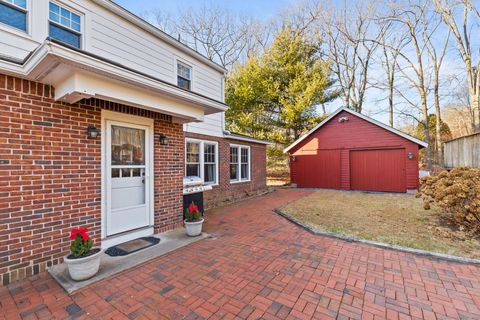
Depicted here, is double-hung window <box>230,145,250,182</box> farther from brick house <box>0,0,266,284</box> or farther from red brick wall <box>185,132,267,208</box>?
brick house <box>0,0,266,284</box>

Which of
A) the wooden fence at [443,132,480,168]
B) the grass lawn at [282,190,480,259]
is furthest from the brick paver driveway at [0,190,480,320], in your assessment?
the wooden fence at [443,132,480,168]

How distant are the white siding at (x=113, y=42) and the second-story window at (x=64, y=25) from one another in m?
0.13

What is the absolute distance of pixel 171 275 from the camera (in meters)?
3.19

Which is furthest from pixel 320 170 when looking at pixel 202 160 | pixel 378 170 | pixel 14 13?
pixel 14 13

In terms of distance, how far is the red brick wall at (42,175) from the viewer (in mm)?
2984

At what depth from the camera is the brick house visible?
2.99 m

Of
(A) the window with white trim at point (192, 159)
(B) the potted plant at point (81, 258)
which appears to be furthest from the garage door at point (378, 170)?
(B) the potted plant at point (81, 258)

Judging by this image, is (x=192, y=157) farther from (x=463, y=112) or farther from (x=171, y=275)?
(x=463, y=112)

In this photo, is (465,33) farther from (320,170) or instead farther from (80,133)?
(80,133)

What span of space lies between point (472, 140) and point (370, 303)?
1210 cm

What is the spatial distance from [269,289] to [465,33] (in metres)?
22.5

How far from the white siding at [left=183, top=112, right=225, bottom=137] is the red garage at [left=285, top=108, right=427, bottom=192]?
650 centimetres

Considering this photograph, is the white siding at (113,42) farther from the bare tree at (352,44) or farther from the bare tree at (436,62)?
the bare tree at (436,62)

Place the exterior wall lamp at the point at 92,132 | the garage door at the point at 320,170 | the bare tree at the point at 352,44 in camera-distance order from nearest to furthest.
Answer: the exterior wall lamp at the point at 92,132, the garage door at the point at 320,170, the bare tree at the point at 352,44
